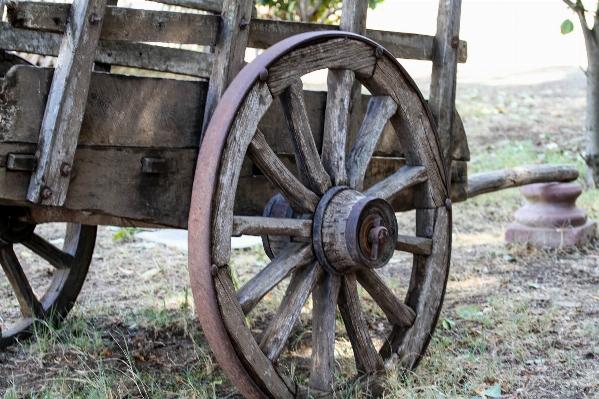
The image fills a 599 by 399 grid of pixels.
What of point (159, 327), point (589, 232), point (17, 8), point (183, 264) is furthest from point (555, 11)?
point (17, 8)

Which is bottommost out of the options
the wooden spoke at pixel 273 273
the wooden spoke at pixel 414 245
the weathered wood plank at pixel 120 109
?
the wooden spoke at pixel 273 273

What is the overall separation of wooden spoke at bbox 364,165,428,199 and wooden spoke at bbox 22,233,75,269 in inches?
62.2

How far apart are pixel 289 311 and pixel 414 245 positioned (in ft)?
2.09

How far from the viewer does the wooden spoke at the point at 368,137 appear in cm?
255

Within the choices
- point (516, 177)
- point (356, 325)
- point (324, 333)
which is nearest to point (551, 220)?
point (516, 177)

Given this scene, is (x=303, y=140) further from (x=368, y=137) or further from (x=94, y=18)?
(x=94, y=18)

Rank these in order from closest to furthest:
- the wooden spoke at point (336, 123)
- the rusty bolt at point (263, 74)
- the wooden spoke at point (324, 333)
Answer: the rusty bolt at point (263, 74) < the wooden spoke at point (324, 333) < the wooden spoke at point (336, 123)

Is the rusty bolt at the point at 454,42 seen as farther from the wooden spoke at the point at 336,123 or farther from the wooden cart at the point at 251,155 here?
the wooden spoke at the point at 336,123

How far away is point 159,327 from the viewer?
3.35m

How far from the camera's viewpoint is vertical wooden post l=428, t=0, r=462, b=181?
294 cm

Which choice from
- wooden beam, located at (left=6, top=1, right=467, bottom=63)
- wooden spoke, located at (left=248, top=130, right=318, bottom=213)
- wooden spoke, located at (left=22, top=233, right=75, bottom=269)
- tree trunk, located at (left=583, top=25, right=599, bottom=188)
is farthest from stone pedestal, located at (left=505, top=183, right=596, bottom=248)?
wooden spoke, located at (left=22, top=233, right=75, bottom=269)

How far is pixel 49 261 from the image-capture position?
3369 millimetres

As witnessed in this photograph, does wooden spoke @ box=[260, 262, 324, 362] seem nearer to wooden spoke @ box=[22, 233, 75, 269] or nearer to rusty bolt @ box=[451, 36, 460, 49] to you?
rusty bolt @ box=[451, 36, 460, 49]

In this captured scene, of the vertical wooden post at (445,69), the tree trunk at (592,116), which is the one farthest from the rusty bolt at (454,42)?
the tree trunk at (592,116)
